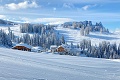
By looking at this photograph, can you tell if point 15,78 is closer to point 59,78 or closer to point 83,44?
point 59,78

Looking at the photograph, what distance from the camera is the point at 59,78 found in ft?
45.2

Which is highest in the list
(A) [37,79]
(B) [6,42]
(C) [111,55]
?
(A) [37,79]

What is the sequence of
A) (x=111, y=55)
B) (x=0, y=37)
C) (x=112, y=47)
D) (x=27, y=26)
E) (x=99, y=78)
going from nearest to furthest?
1. (x=99, y=78)
2. (x=0, y=37)
3. (x=111, y=55)
4. (x=112, y=47)
5. (x=27, y=26)

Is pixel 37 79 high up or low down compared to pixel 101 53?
up

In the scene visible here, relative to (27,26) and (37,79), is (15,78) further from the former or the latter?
(27,26)

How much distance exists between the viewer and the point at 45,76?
45.7 feet

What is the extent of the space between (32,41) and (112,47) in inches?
1972

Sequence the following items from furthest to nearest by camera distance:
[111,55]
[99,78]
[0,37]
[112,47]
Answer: [112,47] → [111,55] → [0,37] → [99,78]

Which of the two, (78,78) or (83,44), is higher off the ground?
(78,78)

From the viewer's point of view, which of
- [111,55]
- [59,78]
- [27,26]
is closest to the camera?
[59,78]

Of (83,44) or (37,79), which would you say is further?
(83,44)

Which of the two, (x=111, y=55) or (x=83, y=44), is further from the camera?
(x=83, y=44)

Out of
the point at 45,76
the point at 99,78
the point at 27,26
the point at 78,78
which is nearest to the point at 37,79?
the point at 45,76

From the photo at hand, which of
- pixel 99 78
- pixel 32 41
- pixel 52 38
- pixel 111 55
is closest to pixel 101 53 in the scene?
pixel 111 55
